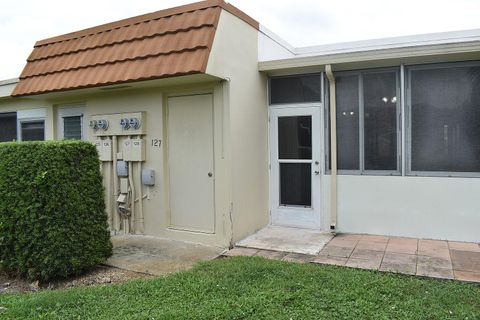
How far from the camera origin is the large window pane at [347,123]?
6098 mm

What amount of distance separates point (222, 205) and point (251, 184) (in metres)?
0.69

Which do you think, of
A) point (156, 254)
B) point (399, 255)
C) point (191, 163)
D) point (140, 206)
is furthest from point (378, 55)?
point (140, 206)

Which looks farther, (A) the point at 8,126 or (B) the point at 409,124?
(A) the point at 8,126

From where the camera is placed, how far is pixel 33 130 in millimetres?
8297

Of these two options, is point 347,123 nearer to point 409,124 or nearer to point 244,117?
point 409,124

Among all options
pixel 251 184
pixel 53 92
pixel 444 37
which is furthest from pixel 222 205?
pixel 444 37

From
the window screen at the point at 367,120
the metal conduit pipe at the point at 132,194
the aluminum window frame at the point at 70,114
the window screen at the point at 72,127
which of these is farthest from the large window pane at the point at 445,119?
the window screen at the point at 72,127

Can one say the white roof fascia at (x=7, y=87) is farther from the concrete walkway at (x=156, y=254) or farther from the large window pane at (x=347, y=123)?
the large window pane at (x=347, y=123)

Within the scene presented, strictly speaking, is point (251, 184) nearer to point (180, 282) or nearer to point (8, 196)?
point (180, 282)

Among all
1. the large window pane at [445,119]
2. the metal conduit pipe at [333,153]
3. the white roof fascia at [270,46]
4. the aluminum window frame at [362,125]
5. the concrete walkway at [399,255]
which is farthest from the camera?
the white roof fascia at [270,46]

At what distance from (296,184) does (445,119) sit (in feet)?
7.89

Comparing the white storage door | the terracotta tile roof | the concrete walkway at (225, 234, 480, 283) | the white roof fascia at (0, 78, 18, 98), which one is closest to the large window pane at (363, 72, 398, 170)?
the concrete walkway at (225, 234, 480, 283)

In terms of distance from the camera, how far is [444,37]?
22.9 feet

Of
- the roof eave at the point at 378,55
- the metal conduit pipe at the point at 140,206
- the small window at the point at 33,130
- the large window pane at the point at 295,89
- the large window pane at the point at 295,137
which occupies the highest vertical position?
the roof eave at the point at 378,55
